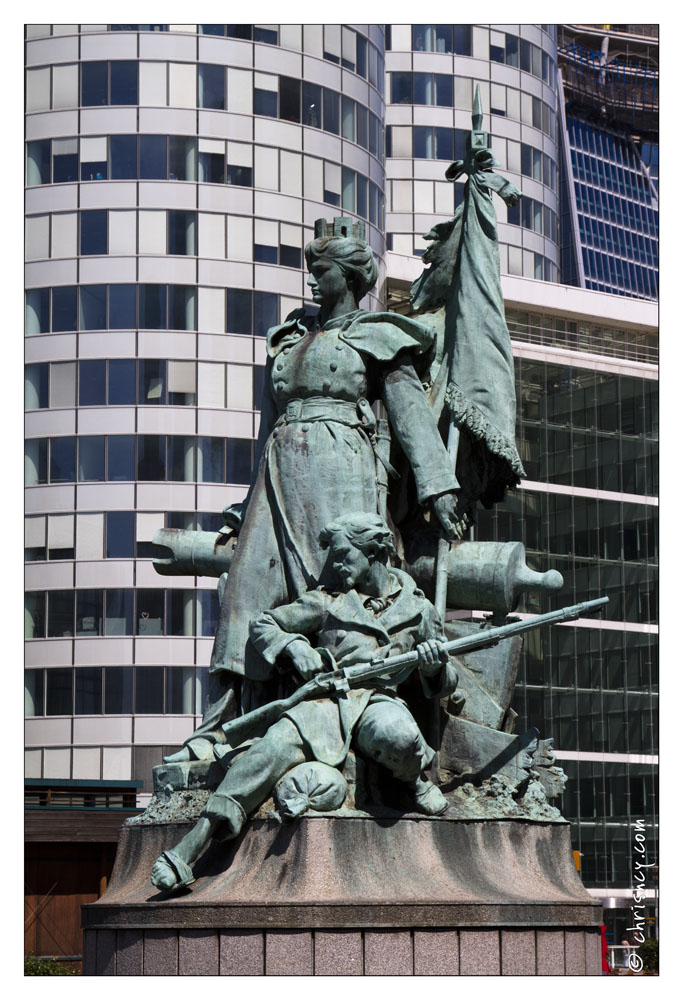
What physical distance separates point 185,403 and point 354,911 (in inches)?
1604

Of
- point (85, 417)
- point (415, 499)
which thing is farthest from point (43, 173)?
point (415, 499)

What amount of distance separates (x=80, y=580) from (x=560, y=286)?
76.7 feet

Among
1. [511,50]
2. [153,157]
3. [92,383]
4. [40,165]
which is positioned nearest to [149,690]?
[92,383]

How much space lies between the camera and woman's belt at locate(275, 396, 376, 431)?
13992 mm

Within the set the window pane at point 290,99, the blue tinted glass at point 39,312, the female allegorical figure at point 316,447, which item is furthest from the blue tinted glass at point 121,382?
the female allegorical figure at point 316,447

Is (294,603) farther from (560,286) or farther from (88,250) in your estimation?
(560,286)

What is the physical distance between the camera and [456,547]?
14.4m

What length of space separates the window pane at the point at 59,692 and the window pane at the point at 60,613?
110 cm

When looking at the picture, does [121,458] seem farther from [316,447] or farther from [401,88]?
[316,447]

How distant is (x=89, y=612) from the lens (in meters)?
50.7

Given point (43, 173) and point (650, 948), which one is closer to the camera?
point (650, 948)

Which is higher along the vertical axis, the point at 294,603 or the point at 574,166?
the point at 574,166

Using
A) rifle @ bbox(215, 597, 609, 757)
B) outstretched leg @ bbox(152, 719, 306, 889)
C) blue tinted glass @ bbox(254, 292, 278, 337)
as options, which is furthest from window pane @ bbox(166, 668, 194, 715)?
outstretched leg @ bbox(152, 719, 306, 889)

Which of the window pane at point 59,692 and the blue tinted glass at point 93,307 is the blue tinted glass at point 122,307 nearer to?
the blue tinted glass at point 93,307
